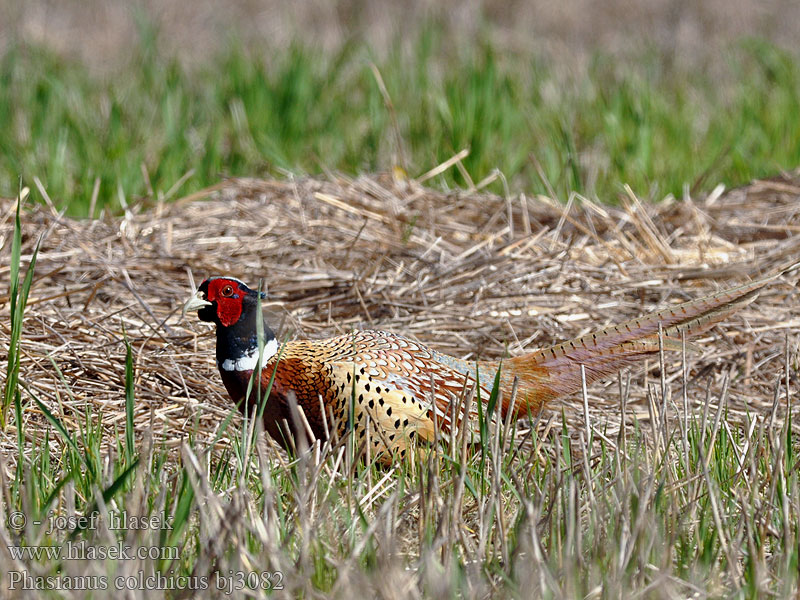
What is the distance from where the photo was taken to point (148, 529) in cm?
210

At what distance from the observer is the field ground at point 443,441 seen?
6.85ft

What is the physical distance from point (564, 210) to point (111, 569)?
3.35 metres

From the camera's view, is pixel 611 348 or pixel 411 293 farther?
pixel 411 293

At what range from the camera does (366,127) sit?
6.56 m

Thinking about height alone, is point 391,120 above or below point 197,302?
above

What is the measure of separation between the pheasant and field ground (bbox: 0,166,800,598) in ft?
0.41

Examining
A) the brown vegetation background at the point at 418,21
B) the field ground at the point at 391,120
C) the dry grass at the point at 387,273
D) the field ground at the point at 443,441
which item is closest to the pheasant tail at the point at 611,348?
the field ground at the point at 443,441

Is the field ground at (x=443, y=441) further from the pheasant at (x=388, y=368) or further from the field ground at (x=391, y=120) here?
the field ground at (x=391, y=120)

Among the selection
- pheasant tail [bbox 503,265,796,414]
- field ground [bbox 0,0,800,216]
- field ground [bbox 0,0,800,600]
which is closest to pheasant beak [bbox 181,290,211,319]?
field ground [bbox 0,0,800,600]

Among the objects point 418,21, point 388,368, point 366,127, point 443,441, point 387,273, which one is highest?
point 418,21

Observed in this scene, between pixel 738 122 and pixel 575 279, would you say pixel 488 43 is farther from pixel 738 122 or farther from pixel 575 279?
pixel 575 279

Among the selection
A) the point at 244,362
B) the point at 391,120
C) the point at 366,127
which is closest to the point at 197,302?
the point at 244,362

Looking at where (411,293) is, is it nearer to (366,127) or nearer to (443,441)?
(443,441)

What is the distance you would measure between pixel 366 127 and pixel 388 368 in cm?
375
